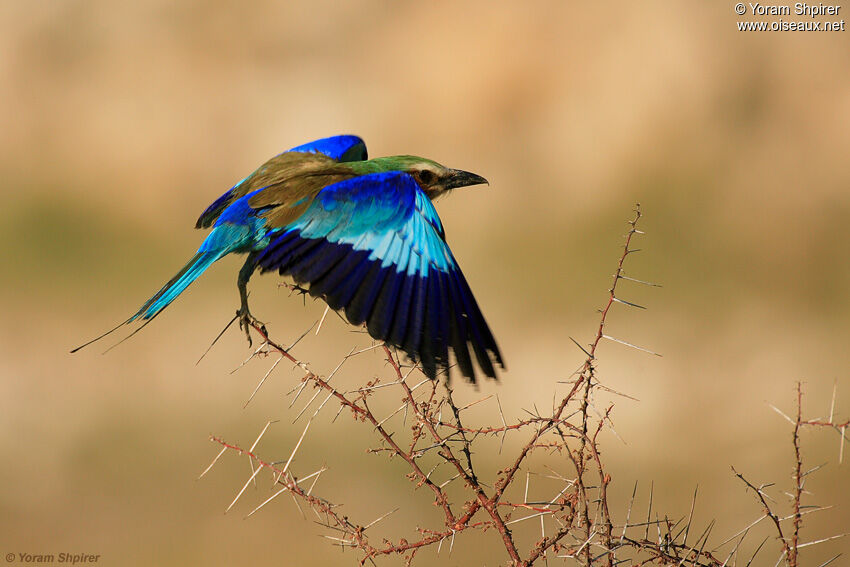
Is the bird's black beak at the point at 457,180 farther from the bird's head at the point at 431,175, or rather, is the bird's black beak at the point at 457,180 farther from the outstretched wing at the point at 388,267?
the outstretched wing at the point at 388,267

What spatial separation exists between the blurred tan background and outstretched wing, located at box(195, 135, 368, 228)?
204 cm

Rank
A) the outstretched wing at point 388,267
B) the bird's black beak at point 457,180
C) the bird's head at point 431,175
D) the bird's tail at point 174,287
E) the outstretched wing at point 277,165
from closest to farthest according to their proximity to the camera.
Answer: the outstretched wing at point 388,267 → the bird's tail at point 174,287 → the outstretched wing at point 277,165 → the bird's head at point 431,175 → the bird's black beak at point 457,180

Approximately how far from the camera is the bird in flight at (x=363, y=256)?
333cm

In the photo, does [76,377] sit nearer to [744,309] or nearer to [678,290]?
[678,290]

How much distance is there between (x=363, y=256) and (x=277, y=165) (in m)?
1.16

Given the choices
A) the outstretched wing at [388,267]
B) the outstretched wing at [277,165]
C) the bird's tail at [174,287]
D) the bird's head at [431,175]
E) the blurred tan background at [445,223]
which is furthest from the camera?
the blurred tan background at [445,223]

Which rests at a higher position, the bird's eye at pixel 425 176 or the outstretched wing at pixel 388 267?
the bird's eye at pixel 425 176

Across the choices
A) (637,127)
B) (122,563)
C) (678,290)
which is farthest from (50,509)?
(637,127)

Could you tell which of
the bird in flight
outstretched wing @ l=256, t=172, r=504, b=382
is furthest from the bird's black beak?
outstretched wing @ l=256, t=172, r=504, b=382

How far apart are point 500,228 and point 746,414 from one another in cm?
237

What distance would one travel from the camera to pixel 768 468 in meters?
7.00

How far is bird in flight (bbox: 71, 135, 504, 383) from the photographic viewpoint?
3.33 m

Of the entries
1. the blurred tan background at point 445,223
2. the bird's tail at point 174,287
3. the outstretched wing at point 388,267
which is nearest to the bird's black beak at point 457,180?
the outstretched wing at point 388,267

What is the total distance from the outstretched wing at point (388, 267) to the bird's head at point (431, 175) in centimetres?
57
